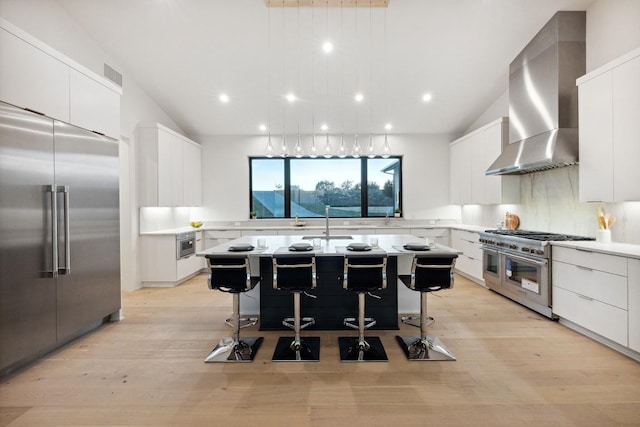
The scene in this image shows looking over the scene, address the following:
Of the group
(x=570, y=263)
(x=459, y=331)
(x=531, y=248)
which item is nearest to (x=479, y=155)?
(x=531, y=248)

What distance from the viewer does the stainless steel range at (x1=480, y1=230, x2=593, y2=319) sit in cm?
383

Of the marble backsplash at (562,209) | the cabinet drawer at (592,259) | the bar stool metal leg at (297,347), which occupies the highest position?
the marble backsplash at (562,209)

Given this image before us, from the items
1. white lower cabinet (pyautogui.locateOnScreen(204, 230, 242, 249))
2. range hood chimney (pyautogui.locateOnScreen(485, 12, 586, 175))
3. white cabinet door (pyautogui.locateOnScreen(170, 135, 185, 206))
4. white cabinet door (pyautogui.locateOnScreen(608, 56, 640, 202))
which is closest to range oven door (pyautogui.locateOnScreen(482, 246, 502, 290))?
range hood chimney (pyautogui.locateOnScreen(485, 12, 586, 175))

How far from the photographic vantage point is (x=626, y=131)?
308 cm

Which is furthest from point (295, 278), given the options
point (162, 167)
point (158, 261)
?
point (162, 167)

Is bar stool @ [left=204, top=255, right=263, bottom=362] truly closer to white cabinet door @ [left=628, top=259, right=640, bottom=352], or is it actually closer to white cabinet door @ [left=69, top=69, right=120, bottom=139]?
white cabinet door @ [left=69, top=69, right=120, bottom=139]

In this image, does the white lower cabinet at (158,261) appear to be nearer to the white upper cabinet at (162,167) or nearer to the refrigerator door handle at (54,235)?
the white upper cabinet at (162,167)

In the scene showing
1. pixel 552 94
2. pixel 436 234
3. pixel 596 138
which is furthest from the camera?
pixel 436 234

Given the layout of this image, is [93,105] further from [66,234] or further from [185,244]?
[185,244]

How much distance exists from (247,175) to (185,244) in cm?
209

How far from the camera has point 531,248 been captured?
13.0 ft

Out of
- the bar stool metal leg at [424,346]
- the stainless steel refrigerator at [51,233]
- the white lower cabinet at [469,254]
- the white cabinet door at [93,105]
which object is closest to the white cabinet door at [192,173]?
the white cabinet door at [93,105]

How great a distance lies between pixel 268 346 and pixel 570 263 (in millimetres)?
3276

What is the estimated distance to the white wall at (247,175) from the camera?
711 centimetres
